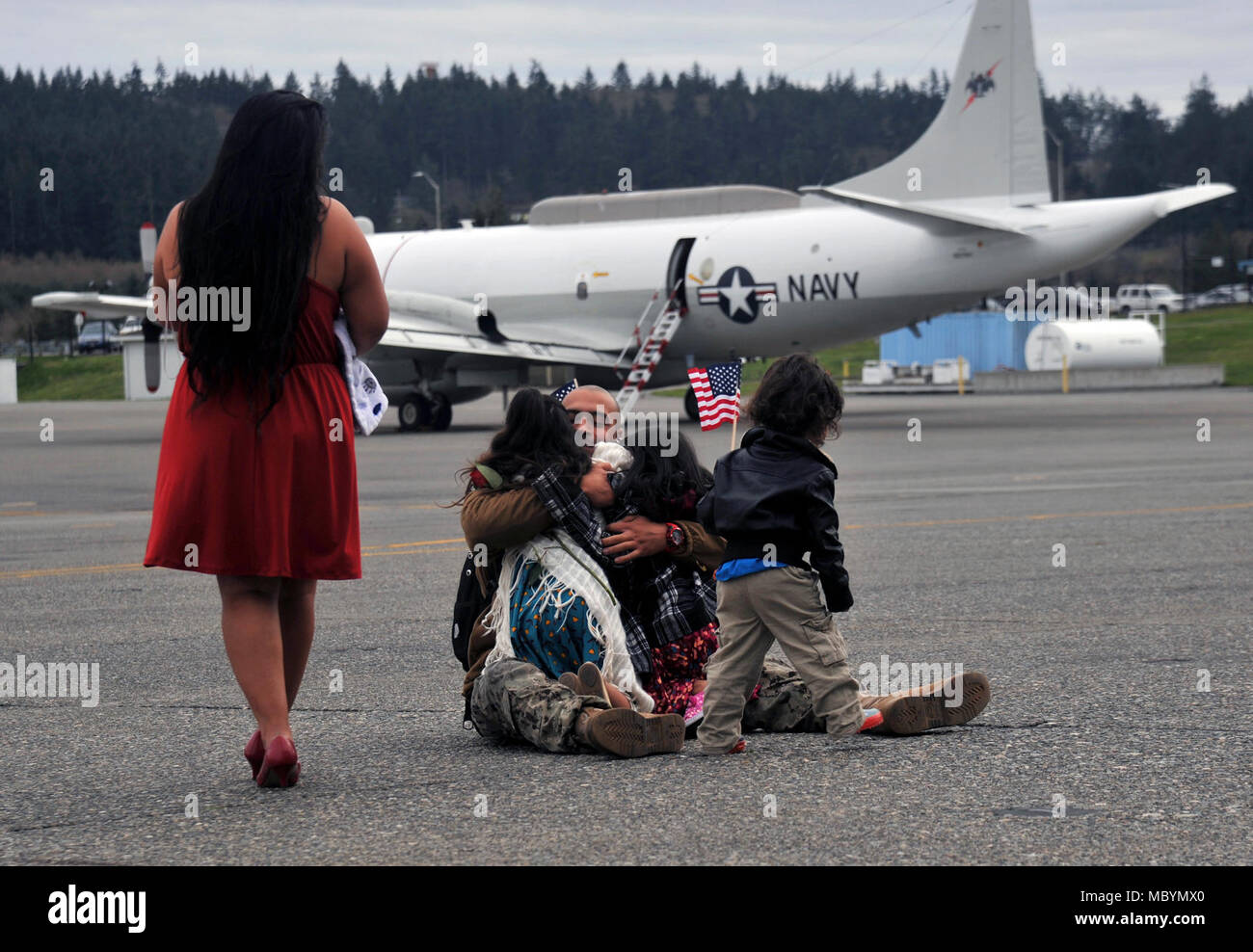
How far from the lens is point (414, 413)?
3259 cm

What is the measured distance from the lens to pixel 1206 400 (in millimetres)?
38406

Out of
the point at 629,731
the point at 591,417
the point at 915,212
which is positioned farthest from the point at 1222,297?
the point at 629,731

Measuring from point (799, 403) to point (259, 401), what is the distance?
70.5 inches

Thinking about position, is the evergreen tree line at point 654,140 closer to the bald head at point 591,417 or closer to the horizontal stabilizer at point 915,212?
the horizontal stabilizer at point 915,212

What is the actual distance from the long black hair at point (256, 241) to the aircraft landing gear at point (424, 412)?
27.3 meters

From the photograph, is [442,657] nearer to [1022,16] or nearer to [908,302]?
[908,302]

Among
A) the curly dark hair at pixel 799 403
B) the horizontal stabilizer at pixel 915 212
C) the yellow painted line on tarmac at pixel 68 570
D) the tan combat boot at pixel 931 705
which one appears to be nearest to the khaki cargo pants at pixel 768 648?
the tan combat boot at pixel 931 705

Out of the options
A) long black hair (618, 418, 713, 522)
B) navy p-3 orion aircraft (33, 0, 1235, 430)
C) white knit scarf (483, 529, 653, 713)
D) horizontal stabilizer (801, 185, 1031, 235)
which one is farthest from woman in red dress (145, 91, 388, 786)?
horizontal stabilizer (801, 185, 1031, 235)

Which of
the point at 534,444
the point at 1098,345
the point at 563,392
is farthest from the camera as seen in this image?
the point at 1098,345

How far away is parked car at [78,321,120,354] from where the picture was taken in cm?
9188

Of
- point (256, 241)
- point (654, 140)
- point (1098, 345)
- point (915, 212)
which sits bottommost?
point (256, 241)

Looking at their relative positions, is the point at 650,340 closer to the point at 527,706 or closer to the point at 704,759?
the point at 527,706

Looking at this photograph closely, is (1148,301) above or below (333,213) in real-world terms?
above

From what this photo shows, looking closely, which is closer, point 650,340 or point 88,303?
point 650,340
